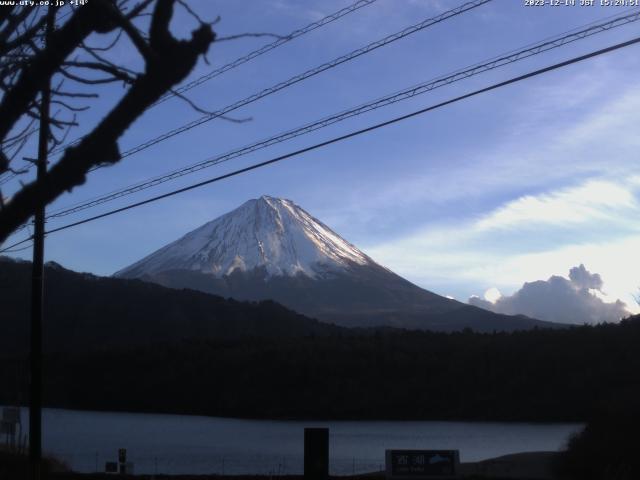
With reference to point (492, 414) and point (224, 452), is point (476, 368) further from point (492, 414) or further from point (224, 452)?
point (224, 452)

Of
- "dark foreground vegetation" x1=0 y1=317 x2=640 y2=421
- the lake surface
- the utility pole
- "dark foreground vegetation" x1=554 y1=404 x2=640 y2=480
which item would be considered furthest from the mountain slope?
the utility pole

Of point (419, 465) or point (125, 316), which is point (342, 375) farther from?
point (419, 465)

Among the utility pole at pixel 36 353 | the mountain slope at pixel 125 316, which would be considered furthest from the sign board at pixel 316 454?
the mountain slope at pixel 125 316

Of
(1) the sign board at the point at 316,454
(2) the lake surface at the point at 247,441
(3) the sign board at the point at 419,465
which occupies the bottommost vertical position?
(2) the lake surface at the point at 247,441

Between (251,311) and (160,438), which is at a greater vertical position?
(251,311)

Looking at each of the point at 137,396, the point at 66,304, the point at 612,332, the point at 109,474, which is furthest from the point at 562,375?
the point at 66,304

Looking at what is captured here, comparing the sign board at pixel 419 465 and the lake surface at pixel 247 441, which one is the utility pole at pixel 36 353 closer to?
the sign board at pixel 419 465
